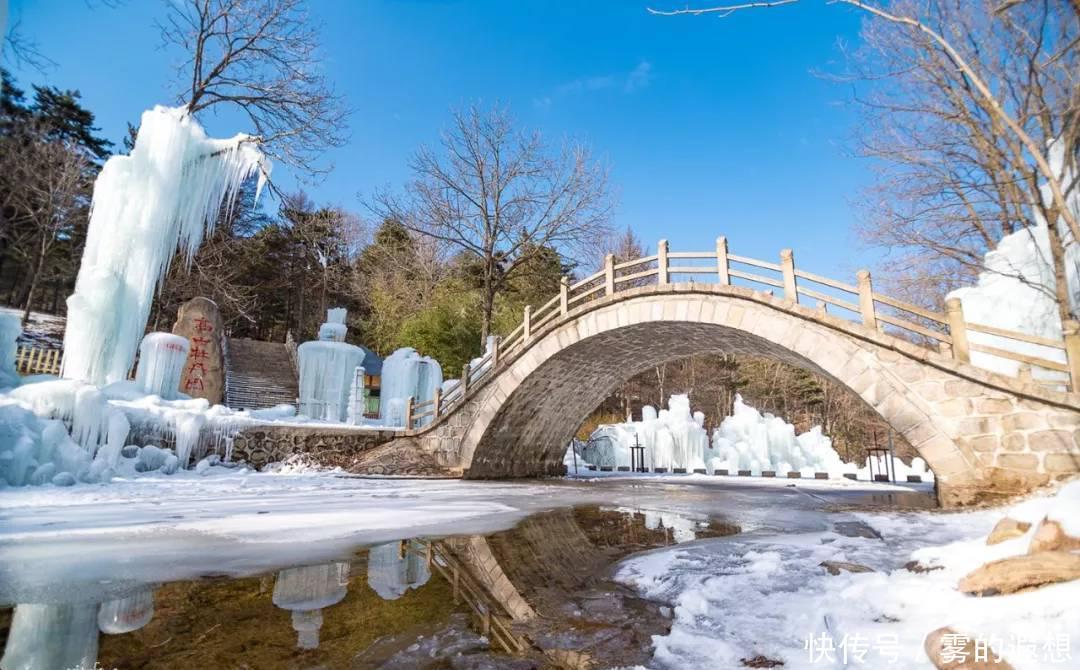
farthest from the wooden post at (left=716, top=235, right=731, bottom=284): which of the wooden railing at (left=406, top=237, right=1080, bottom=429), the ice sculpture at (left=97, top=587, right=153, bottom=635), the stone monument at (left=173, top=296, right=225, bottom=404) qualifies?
the stone monument at (left=173, top=296, right=225, bottom=404)

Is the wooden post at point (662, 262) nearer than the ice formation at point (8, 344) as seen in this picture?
Yes

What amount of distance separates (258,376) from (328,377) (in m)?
6.02

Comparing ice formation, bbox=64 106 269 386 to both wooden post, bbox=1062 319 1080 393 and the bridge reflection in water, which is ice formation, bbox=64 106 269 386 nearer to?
the bridge reflection in water

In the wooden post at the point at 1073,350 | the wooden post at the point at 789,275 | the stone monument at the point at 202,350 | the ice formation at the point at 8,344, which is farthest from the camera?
the stone monument at the point at 202,350

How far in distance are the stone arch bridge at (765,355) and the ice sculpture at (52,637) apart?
909 centimetres

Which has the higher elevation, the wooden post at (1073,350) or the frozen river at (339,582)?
the wooden post at (1073,350)

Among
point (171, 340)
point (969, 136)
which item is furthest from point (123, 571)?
point (969, 136)

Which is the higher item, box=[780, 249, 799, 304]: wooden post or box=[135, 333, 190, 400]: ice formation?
box=[780, 249, 799, 304]: wooden post

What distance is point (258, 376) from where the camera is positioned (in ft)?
77.4

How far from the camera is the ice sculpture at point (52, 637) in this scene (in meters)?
1.99

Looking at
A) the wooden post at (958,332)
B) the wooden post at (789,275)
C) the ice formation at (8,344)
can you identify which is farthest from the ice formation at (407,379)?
the wooden post at (958,332)

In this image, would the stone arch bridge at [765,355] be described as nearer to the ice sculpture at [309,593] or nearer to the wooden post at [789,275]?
the wooden post at [789,275]

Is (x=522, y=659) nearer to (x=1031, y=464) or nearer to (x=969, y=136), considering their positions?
(x=1031, y=464)

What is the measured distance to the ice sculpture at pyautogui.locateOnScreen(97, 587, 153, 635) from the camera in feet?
7.73
